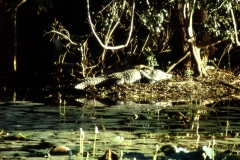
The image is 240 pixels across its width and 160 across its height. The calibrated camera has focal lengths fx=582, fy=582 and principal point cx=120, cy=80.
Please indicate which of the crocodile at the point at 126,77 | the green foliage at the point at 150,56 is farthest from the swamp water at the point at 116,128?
the green foliage at the point at 150,56

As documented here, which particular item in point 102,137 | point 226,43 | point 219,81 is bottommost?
point 102,137

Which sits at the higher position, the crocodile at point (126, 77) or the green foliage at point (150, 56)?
the green foliage at point (150, 56)

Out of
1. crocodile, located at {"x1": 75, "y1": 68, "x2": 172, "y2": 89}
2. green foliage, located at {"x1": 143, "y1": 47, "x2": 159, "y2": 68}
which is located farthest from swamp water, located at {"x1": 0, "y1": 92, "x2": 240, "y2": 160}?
green foliage, located at {"x1": 143, "y1": 47, "x2": 159, "y2": 68}

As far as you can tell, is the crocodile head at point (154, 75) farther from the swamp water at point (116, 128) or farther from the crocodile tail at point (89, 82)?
the swamp water at point (116, 128)

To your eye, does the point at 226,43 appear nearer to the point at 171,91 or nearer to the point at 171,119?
the point at 171,91

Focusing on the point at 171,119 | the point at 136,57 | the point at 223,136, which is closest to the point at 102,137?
Answer: the point at 223,136

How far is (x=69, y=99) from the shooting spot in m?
11.4

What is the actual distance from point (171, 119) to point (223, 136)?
173cm

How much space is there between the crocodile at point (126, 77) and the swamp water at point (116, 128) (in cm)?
298

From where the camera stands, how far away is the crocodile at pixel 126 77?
13.4m

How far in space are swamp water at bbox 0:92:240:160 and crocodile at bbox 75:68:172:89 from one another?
2.98m

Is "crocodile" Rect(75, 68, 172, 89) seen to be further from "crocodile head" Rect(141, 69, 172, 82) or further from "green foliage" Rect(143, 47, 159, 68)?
"green foliage" Rect(143, 47, 159, 68)

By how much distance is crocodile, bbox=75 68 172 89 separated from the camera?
44.1 feet

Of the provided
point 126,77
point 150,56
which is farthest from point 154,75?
A: point 150,56
